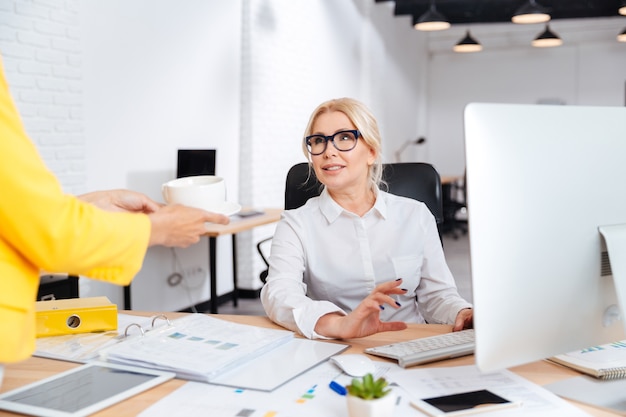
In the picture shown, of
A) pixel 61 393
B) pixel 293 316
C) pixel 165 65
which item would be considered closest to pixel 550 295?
pixel 293 316

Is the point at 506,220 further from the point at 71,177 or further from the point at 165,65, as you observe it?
the point at 165,65

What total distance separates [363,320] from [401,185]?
0.88 meters

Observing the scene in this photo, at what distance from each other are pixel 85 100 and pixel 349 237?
8.01 ft

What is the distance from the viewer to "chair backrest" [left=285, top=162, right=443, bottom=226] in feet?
7.43

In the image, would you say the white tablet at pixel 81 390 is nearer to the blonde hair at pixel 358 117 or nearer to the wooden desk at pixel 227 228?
the blonde hair at pixel 358 117

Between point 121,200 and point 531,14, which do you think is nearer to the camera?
point 121,200

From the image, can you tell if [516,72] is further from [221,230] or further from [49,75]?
[49,75]


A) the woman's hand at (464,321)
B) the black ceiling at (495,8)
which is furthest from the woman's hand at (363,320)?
the black ceiling at (495,8)

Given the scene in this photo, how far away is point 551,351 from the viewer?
1.09 metres

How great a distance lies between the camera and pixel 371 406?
0.98m

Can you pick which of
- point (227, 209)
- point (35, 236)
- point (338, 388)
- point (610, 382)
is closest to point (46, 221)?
point (35, 236)

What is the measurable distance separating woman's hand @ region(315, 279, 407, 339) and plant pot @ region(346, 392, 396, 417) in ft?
1.39

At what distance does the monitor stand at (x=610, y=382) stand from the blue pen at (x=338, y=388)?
0.39 metres

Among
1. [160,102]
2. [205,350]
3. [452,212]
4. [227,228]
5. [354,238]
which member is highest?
[160,102]
